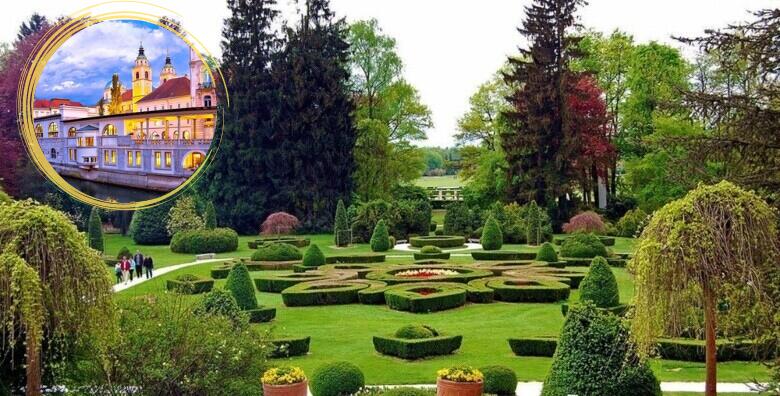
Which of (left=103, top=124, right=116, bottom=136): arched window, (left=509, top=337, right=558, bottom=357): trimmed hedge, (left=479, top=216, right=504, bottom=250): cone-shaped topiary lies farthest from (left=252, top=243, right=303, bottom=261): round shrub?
(left=509, top=337, right=558, bottom=357): trimmed hedge

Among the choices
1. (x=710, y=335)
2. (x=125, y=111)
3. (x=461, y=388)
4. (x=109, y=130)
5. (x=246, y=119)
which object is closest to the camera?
(x=710, y=335)

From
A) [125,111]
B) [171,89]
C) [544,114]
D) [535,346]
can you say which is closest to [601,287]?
[535,346]

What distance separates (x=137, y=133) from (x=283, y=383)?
593 inches

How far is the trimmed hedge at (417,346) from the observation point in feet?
60.7

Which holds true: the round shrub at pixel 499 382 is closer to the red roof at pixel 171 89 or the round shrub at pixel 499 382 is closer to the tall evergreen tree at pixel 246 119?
the red roof at pixel 171 89

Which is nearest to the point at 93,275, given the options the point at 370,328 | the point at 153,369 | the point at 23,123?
the point at 153,369

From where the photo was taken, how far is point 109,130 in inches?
1024

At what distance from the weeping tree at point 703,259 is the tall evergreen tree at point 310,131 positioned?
46.3 metres

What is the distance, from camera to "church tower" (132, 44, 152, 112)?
24.8 meters

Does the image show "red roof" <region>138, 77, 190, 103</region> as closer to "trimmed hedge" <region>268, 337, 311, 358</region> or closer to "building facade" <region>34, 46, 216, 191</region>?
"building facade" <region>34, 46, 216, 191</region>

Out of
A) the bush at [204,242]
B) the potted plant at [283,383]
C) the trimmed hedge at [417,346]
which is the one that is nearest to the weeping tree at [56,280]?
the potted plant at [283,383]

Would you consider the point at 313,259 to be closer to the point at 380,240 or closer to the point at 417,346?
the point at 380,240

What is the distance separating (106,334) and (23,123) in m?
13.2

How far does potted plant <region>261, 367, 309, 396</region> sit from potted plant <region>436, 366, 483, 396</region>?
2.39 m
